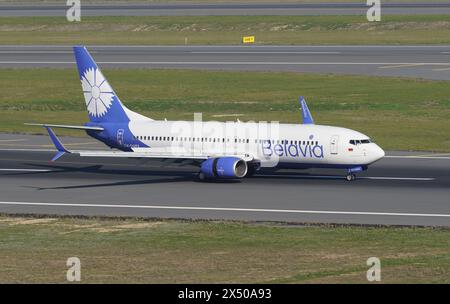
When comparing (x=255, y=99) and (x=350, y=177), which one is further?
(x=255, y=99)

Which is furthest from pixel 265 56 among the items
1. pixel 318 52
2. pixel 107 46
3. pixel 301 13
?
pixel 301 13

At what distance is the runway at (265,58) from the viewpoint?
126062 millimetres

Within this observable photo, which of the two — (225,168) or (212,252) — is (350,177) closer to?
(225,168)

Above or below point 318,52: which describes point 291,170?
below

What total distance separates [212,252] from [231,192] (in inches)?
665

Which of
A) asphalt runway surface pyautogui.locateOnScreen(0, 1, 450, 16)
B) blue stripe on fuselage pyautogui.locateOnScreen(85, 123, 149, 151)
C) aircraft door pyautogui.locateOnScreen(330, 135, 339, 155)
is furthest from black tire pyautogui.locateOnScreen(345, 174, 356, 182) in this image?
asphalt runway surface pyautogui.locateOnScreen(0, 1, 450, 16)

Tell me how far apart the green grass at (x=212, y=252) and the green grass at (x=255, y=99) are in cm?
3150

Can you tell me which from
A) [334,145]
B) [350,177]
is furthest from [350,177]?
[334,145]

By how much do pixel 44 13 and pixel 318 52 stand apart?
67614 millimetres

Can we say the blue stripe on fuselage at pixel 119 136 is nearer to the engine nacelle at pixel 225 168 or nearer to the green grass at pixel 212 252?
the engine nacelle at pixel 225 168

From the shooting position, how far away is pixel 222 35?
163000 millimetres

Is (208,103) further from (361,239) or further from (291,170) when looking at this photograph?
(361,239)

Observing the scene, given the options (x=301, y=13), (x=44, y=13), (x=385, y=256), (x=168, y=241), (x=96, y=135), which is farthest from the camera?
(x=44, y=13)

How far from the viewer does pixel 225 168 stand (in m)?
68.9
